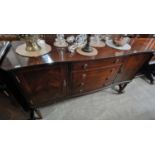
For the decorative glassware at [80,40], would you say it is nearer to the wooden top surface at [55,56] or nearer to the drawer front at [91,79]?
the wooden top surface at [55,56]

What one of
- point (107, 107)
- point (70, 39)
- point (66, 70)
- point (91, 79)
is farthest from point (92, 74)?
point (107, 107)

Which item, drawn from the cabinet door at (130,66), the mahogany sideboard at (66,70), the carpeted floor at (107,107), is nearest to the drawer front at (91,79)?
the mahogany sideboard at (66,70)

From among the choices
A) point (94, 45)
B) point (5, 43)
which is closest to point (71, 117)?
point (94, 45)

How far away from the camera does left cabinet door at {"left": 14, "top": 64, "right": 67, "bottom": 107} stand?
3.32 feet

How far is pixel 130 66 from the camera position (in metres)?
1.54

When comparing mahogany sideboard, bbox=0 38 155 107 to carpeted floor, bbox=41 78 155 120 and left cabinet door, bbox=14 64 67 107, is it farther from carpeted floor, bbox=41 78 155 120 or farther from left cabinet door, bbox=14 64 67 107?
carpeted floor, bbox=41 78 155 120

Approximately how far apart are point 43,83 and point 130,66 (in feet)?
3.64

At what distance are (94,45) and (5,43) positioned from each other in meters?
0.92

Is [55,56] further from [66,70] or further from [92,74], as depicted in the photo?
[92,74]

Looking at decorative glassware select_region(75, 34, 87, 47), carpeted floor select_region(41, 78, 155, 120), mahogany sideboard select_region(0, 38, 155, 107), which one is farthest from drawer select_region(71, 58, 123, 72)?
carpeted floor select_region(41, 78, 155, 120)

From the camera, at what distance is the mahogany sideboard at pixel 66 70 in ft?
3.27
